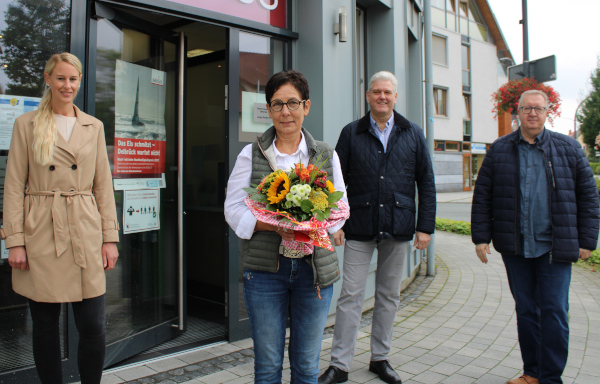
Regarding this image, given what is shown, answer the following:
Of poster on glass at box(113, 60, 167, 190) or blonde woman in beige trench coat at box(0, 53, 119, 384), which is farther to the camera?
poster on glass at box(113, 60, 167, 190)

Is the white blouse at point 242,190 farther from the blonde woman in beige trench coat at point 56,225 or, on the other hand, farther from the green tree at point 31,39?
the green tree at point 31,39

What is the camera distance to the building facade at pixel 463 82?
29.9 m

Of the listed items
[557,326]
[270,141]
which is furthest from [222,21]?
[557,326]

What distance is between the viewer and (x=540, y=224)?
10.5 ft

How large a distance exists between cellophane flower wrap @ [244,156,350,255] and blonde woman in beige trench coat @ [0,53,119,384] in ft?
3.77

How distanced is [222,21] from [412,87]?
4034 millimetres

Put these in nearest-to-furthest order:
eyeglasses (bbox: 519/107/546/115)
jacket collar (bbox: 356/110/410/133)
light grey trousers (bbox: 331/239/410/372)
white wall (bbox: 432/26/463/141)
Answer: eyeglasses (bbox: 519/107/546/115)
light grey trousers (bbox: 331/239/410/372)
jacket collar (bbox: 356/110/410/133)
white wall (bbox: 432/26/463/141)

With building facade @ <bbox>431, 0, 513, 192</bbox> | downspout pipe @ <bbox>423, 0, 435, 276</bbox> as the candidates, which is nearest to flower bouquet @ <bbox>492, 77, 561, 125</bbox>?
downspout pipe @ <bbox>423, 0, 435, 276</bbox>

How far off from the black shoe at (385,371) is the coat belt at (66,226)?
7.13 ft

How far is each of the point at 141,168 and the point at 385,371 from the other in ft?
8.40

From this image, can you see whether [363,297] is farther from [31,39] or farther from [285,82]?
[31,39]

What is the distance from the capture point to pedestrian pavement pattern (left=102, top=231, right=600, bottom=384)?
3.46m

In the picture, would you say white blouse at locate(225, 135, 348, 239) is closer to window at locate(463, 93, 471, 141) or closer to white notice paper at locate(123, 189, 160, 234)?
white notice paper at locate(123, 189, 160, 234)

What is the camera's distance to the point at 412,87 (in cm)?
727
